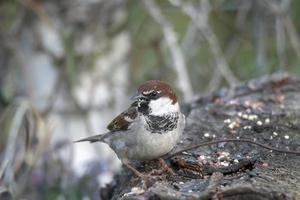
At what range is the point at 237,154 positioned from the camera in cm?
303

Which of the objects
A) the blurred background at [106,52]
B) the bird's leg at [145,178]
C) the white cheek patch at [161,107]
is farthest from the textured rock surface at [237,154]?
the blurred background at [106,52]

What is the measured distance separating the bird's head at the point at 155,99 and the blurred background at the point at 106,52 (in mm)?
1807

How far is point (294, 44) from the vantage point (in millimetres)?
5398

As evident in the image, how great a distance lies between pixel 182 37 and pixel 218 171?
3.47 meters

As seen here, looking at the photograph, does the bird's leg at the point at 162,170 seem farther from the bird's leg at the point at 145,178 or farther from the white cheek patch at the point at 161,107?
the white cheek patch at the point at 161,107

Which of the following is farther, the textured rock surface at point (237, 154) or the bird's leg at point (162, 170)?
the bird's leg at point (162, 170)

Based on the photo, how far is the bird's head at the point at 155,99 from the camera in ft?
10.8

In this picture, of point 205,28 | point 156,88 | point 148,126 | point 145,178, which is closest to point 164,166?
point 145,178

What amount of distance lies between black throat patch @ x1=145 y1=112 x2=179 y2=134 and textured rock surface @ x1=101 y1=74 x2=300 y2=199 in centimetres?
10

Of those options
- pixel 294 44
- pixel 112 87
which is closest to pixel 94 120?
pixel 112 87

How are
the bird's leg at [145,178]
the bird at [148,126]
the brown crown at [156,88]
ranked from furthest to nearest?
the brown crown at [156,88] < the bird at [148,126] < the bird's leg at [145,178]

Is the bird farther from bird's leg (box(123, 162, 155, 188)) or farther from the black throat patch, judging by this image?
bird's leg (box(123, 162, 155, 188))

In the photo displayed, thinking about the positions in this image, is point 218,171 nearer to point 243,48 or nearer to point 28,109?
point 28,109

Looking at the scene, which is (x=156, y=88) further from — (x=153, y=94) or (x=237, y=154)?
(x=237, y=154)
